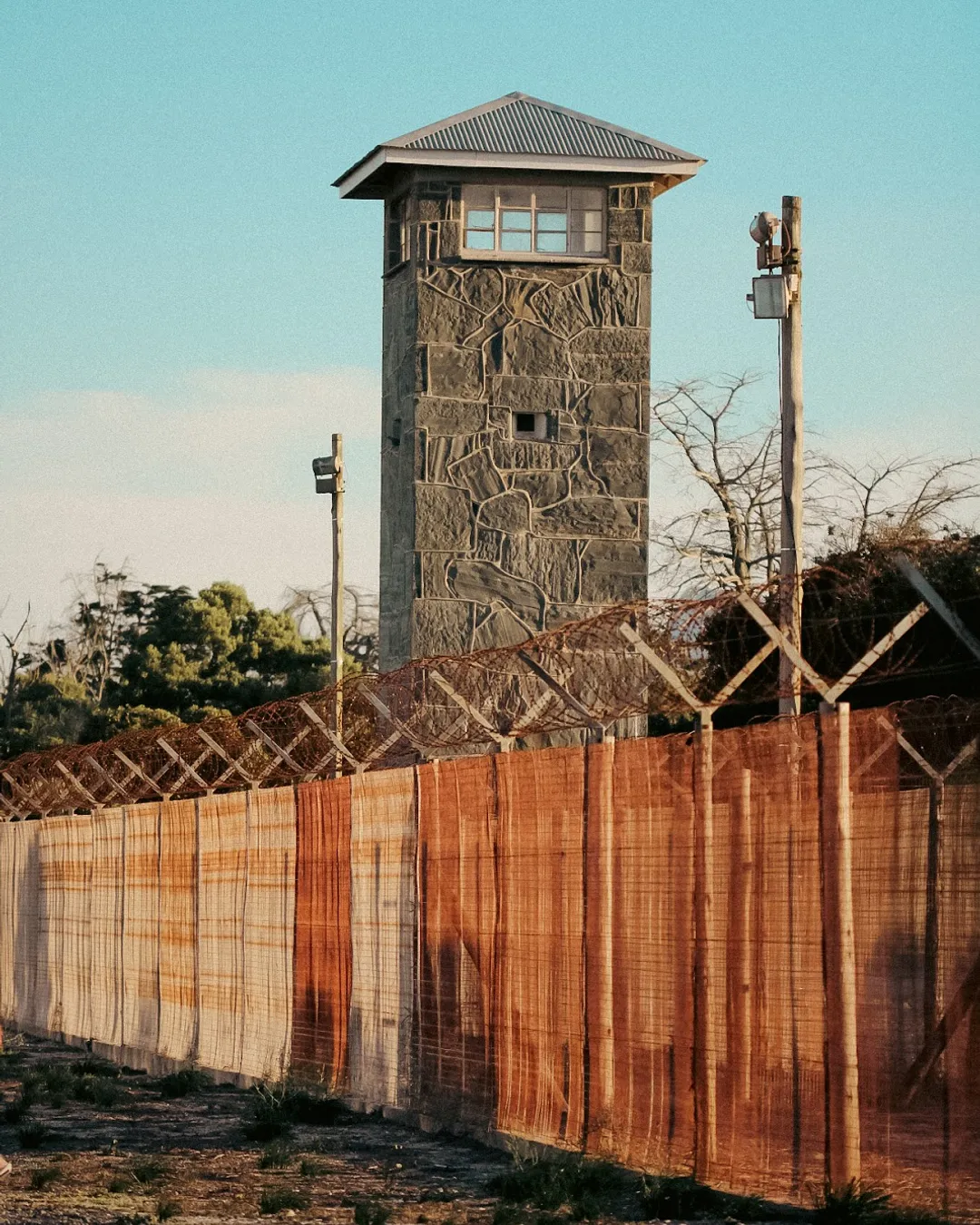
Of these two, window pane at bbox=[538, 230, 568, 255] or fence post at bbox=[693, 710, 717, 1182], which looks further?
window pane at bbox=[538, 230, 568, 255]

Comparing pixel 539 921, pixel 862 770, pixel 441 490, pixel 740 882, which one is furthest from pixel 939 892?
pixel 441 490

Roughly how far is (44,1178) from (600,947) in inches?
120

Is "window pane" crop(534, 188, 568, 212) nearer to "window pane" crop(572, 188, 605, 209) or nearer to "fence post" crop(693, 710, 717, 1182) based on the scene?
"window pane" crop(572, 188, 605, 209)

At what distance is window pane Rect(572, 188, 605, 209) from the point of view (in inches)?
1073

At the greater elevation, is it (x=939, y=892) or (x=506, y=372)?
(x=506, y=372)

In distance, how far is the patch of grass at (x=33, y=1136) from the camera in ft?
41.0

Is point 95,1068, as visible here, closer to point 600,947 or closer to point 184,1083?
point 184,1083

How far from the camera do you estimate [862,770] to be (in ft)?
27.1

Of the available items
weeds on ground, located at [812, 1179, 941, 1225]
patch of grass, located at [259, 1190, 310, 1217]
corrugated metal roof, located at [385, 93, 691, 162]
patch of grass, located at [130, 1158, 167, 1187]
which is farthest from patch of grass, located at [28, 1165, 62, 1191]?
corrugated metal roof, located at [385, 93, 691, 162]

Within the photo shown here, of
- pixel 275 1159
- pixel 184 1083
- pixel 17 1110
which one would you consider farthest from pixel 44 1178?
pixel 184 1083

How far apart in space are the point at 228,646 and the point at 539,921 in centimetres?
4194

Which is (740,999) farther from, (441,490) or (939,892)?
(441,490)

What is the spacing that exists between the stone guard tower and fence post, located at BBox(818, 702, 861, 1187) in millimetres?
17654

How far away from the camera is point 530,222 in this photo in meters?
26.9
